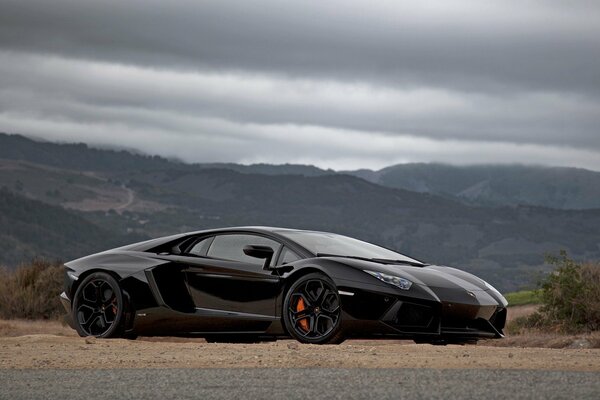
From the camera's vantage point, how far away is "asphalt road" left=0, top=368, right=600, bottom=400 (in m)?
7.86

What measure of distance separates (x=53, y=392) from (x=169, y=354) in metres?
2.94

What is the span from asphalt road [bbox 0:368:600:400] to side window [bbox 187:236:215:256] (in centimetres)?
380

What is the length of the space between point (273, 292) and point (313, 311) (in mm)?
558

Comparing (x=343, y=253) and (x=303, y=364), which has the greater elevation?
(x=343, y=253)

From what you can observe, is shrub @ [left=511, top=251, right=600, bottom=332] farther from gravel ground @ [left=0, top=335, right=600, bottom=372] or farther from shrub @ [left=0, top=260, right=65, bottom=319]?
shrub @ [left=0, top=260, right=65, bottom=319]

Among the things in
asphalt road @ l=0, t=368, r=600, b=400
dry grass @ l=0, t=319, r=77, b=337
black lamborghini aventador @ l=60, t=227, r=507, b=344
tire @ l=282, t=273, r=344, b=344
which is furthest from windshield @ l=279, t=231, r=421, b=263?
dry grass @ l=0, t=319, r=77, b=337

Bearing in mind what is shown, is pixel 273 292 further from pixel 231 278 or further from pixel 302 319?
pixel 231 278

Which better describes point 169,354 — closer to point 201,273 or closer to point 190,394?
point 201,273

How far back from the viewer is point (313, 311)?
12195 millimetres

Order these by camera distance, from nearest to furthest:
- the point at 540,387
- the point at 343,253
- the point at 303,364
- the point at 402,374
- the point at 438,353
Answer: the point at 540,387, the point at 402,374, the point at 303,364, the point at 438,353, the point at 343,253

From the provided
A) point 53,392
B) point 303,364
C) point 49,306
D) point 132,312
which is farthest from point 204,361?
point 49,306

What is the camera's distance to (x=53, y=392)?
27.8 feet

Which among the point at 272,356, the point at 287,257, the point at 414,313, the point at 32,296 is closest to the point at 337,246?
the point at 287,257

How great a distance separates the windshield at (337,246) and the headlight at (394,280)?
76 centimetres
